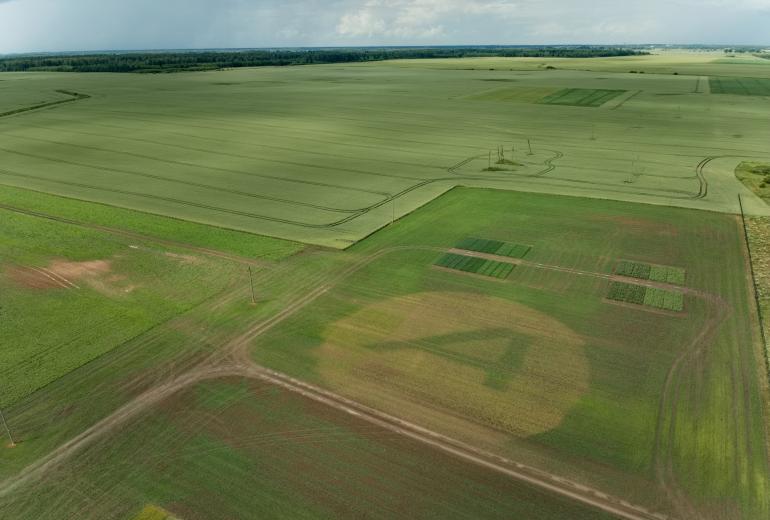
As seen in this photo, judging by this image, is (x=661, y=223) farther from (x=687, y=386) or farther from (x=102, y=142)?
(x=102, y=142)

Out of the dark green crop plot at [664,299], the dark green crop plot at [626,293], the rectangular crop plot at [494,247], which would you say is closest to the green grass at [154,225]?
the rectangular crop plot at [494,247]

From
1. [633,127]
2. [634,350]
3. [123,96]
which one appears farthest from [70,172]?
[633,127]

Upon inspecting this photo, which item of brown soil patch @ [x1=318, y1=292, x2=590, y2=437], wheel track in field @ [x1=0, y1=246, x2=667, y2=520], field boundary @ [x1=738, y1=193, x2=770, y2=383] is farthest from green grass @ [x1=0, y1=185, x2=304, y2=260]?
field boundary @ [x1=738, y1=193, x2=770, y2=383]

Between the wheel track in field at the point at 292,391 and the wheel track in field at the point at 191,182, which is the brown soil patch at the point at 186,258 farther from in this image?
the wheel track in field at the point at 191,182

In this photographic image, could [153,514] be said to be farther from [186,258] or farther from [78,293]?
[186,258]

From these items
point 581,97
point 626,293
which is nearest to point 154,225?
point 626,293

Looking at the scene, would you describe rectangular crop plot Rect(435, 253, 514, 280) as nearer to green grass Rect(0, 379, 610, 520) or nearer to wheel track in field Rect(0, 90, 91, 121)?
green grass Rect(0, 379, 610, 520)
